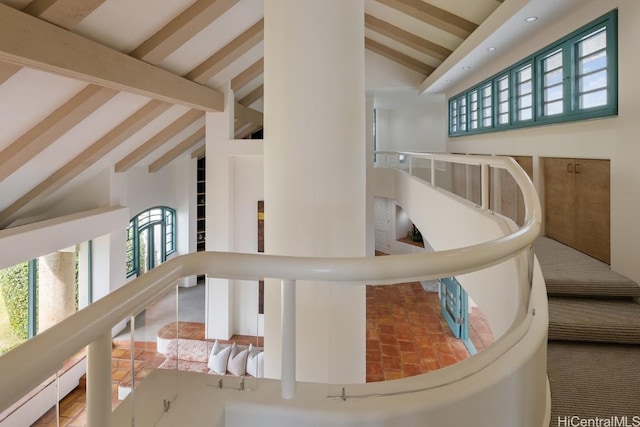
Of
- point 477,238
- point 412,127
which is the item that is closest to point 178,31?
point 477,238

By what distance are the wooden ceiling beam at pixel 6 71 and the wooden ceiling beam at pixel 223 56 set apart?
9.11 feet

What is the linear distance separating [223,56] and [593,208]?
514cm

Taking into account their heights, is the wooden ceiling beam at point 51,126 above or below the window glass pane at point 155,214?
above

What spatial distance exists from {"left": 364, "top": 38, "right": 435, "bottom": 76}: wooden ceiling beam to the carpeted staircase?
5295 mm

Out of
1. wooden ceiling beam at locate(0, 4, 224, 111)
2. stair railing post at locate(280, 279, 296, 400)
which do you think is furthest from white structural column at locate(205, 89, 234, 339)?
stair railing post at locate(280, 279, 296, 400)

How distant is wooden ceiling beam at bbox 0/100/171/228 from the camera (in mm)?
5738

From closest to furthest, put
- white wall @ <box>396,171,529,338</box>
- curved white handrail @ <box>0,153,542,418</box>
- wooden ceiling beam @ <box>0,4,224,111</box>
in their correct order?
1. curved white handrail @ <box>0,153,542,418</box>
2. white wall @ <box>396,171,529,338</box>
3. wooden ceiling beam @ <box>0,4,224,111</box>

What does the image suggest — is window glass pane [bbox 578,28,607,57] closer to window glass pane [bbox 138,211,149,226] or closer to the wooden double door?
the wooden double door

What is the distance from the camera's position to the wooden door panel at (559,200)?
3713 mm

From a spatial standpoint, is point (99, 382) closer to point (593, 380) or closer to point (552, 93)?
point (593, 380)

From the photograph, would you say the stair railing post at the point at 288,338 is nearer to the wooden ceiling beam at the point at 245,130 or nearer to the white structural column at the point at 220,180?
the white structural column at the point at 220,180

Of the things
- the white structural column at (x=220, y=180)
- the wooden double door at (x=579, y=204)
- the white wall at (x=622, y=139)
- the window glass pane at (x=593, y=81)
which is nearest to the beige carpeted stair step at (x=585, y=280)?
the white wall at (x=622, y=139)

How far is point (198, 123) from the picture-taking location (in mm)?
8109

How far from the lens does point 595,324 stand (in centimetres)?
226
